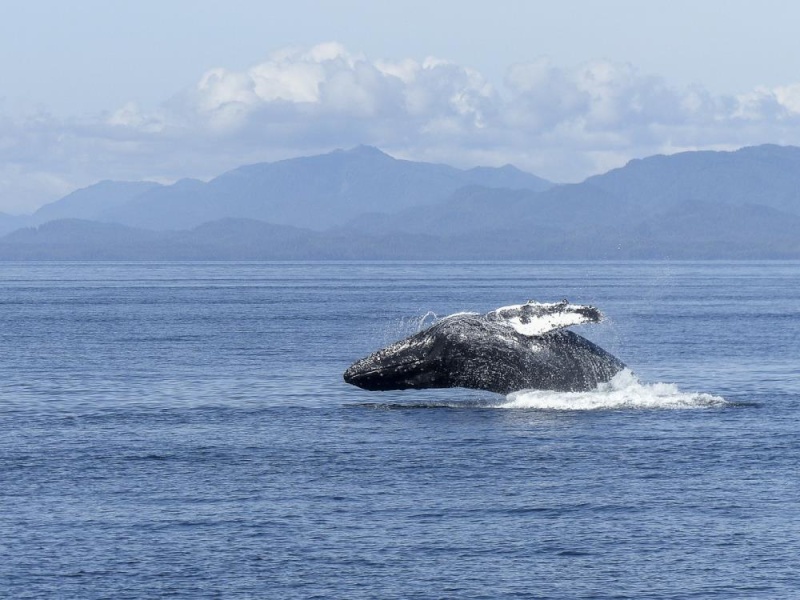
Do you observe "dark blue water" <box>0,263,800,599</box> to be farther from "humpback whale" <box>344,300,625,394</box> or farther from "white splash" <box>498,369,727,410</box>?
"humpback whale" <box>344,300,625,394</box>

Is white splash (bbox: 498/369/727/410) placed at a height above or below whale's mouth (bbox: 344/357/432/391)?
below

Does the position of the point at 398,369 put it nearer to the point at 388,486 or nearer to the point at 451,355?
the point at 451,355

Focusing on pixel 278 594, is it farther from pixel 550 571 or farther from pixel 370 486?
pixel 370 486

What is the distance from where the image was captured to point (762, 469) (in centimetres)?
2848

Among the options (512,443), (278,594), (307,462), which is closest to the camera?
(278,594)

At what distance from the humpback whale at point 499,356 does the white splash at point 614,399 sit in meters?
0.30

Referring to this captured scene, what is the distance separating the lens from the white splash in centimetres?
3681

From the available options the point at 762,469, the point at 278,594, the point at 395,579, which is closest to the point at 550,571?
the point at 395,579

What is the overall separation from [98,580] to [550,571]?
22.2 ft

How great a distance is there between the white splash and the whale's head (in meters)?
1.03

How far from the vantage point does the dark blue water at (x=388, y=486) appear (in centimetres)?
2108

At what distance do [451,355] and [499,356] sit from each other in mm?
1266

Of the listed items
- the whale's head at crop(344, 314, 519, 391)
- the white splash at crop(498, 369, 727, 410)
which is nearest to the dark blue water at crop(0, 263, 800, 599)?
the white splash at crop(498, 369, 727, 410)

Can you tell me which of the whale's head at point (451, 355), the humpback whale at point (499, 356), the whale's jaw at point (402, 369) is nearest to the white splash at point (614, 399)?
the humpback whale at point (499, 356)
